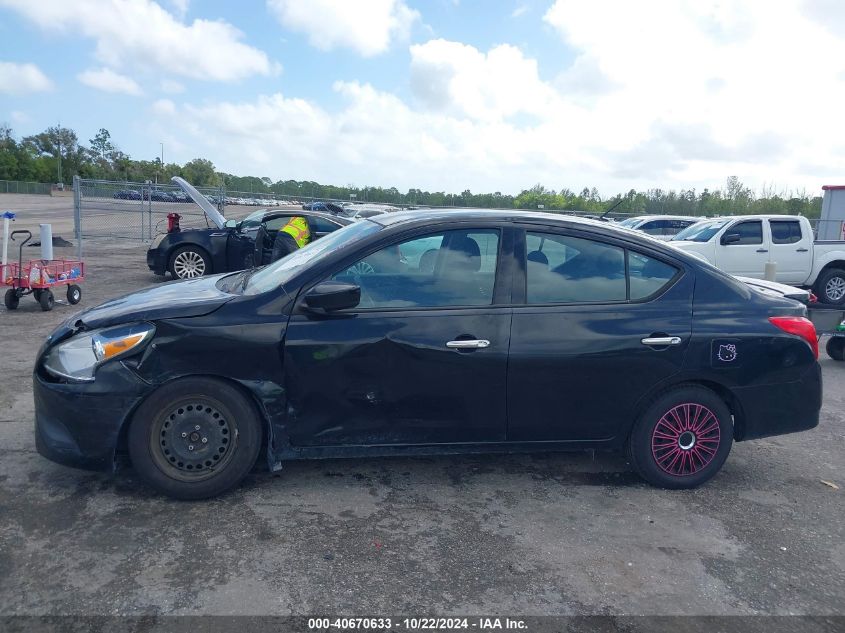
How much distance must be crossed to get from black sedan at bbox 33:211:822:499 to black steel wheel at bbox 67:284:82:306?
666 centimetres

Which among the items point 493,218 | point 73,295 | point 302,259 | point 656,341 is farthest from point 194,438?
point 73,295

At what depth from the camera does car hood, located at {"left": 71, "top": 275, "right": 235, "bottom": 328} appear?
382cm

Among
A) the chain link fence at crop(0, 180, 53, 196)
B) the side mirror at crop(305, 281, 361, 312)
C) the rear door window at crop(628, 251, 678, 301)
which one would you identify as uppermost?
the chain link fence at crop(0, 180, 53, 196)

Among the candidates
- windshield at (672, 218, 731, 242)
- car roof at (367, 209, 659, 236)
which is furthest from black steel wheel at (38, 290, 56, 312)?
windshield at (672, 218, 731, 242)

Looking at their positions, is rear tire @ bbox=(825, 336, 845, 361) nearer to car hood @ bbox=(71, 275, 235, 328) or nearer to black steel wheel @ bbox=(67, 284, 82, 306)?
car hood @ bbox=(71, 275, 235, 328)

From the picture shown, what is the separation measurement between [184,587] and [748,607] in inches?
98.9

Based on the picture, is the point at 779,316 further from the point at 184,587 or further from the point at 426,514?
the point at 184,587

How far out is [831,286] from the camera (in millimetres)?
13664

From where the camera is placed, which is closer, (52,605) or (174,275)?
(52,605)

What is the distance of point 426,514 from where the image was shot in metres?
3.84

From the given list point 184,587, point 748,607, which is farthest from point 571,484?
point 184,587

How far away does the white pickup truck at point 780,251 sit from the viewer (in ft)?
44.0

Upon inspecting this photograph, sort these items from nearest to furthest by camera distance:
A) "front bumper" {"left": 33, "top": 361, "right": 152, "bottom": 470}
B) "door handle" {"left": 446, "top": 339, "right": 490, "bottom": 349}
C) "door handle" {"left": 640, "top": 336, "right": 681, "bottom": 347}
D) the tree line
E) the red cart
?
"front bumper" {"left": 33, "top": 361, "right": 152, "bottom": 470}
"door handle" {"left": 446, "top": 339, "right": 490, "bottom": 349}
"door handle" {"left": 640, "top": 336, "right": 681, "bottom": 347}
the red cart
the tree line

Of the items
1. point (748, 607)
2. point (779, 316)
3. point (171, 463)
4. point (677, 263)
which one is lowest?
point (748, 607)
